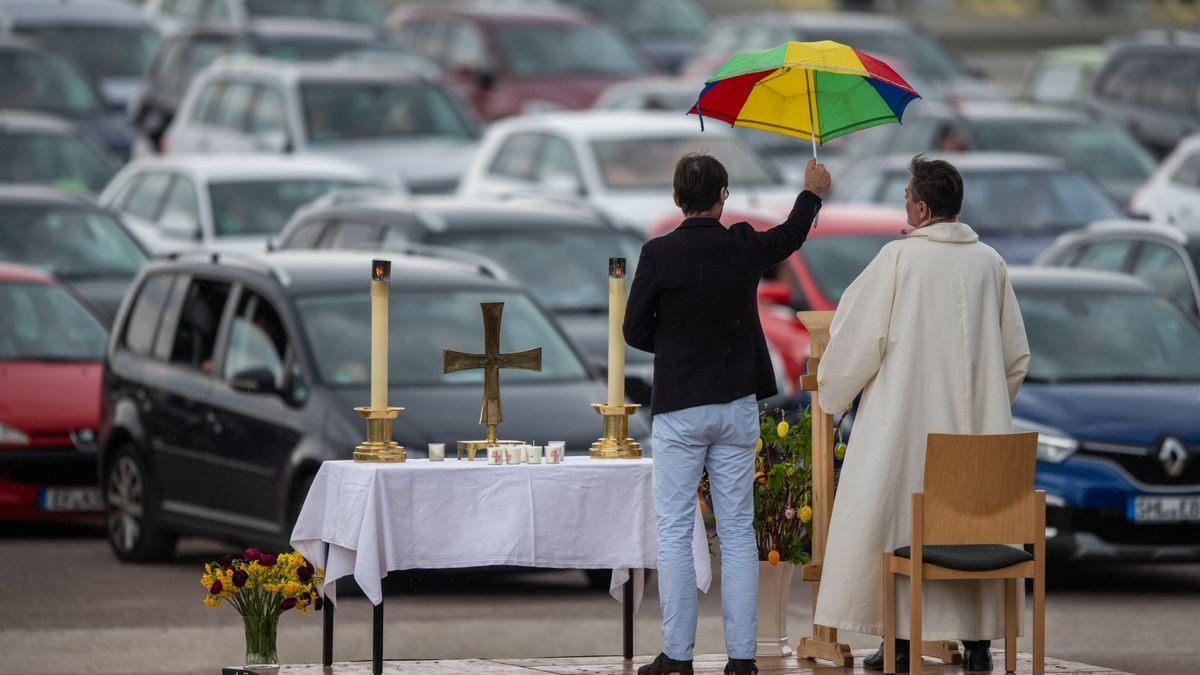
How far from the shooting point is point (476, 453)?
9.40 m

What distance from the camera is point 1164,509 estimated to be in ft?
41.1

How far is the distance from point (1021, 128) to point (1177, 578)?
1081 centimetres

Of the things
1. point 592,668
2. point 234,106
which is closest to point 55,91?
point 234,106

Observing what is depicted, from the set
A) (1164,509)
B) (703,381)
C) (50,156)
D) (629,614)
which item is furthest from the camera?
(50,156)

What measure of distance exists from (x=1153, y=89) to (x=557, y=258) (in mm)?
13954

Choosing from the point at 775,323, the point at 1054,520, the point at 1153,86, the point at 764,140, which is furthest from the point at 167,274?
the point at 1153,86

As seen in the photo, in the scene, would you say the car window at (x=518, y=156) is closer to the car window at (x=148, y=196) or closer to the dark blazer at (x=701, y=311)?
the car window at (x=148, y=196)

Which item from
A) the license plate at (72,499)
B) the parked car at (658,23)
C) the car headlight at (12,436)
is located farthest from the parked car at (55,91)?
the car headlight at (12,436)

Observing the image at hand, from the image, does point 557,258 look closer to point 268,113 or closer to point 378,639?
point 378,639

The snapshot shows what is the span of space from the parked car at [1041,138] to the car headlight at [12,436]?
434 inches

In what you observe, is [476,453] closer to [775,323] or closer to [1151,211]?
[775,323]

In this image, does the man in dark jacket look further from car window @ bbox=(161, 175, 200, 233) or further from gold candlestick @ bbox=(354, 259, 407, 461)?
car window @ bbox=(161, 175, 200, 233)

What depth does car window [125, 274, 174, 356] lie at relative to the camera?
14062 millimetres

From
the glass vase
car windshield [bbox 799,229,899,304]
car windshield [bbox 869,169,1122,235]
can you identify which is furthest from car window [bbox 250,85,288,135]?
the glass vase
